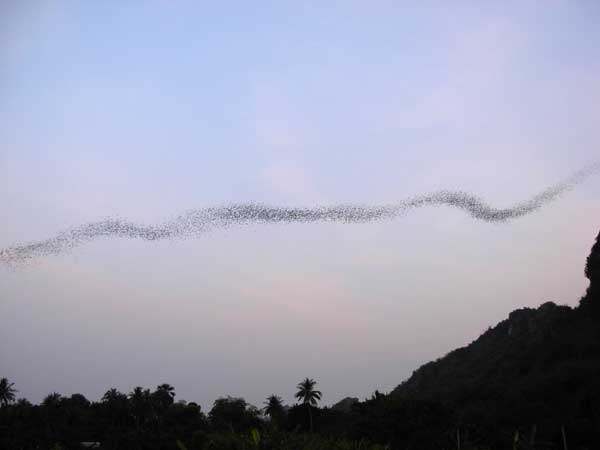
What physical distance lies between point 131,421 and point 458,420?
66614mm

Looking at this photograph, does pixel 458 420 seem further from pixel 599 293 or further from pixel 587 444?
pixel 599 293

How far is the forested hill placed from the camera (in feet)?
222

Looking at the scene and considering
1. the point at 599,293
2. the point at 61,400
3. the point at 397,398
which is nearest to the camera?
the point at 397,398

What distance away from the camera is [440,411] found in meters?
67.8

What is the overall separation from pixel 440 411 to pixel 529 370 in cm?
3617

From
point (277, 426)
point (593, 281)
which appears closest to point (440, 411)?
point (593, 281)

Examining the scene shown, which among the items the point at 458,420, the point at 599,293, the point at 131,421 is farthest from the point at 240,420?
the point at 599,293

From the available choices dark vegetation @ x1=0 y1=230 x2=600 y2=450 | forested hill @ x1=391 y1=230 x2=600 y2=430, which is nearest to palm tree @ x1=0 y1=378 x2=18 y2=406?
dark vegetation @ x1=0 y1=230 x2=600 y2=450

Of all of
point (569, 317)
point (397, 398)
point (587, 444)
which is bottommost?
point (587, 444)

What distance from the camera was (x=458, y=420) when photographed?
66000 millimetres

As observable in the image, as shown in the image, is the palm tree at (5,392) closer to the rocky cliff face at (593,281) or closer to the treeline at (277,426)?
the treeline at (277,426)

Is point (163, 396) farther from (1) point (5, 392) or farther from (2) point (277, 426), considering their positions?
(2) point (277, 426)

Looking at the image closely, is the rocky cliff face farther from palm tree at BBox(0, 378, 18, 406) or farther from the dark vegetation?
palm tree at BBox(0, 378, 18, 406)

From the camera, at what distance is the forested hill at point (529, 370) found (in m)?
67.8
